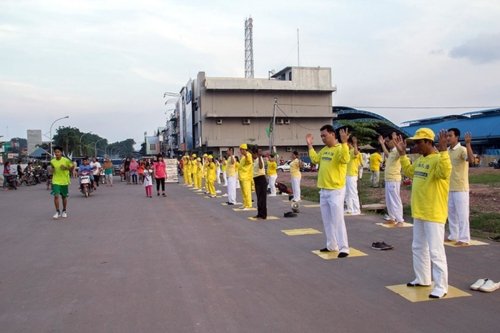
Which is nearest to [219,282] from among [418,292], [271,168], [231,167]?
[418,292]

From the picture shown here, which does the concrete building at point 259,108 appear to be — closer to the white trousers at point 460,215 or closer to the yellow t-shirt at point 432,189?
the white trousers at point 460,215

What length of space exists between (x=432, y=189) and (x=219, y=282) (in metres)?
2.90

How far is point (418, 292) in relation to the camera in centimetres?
545

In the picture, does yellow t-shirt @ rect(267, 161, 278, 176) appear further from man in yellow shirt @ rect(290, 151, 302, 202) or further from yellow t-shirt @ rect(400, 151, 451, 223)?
yellow t-shirt @ rect(400, 151, 451, 223)

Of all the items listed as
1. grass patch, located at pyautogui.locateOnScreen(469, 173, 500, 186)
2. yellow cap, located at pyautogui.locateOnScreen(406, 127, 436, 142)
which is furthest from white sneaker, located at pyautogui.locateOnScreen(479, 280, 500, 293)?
grass patch, located at pyautogui.locateOnScreen(469, 173, 500, 186)

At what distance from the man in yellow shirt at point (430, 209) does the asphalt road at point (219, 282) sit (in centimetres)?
39

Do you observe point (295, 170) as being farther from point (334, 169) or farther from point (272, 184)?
point (334, 169)

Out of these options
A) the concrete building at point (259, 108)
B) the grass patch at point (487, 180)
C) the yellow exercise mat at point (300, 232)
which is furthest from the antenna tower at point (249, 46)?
the yellow exercise mat at point (300, 232)

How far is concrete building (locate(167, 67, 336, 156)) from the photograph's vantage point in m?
57.0

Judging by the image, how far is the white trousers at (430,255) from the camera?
17.2 feet

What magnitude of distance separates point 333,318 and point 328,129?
362 centimetres

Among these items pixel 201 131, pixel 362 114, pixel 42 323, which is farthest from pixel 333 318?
pixel 362 114

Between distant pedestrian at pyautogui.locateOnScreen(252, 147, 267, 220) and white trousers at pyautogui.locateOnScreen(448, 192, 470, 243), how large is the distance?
5.06 meters

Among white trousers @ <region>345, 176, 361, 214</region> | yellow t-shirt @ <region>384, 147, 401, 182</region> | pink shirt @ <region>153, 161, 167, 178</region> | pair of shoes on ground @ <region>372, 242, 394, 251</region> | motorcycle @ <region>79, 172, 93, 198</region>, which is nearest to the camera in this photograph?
pair of shoes on ground @ <region>372, 242, 394, 251</region>
